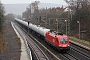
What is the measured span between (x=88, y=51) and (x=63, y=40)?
13.4 feet

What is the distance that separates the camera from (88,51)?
29031mm

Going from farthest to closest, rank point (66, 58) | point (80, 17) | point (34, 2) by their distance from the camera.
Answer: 1. point (34, 2)
2. point (80, 17)
3. point (66, 58)

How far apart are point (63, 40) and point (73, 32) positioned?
77.9 ft

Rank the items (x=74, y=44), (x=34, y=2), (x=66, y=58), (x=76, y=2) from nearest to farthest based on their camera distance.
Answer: (x=66, y=58)
(x=74, y=44)
(x=76, y=2)
(x=34, y=2)

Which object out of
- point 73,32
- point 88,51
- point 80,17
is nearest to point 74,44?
point 88,51

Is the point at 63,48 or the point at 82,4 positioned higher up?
the point at 82,4

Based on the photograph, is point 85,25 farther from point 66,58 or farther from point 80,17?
point 66,58

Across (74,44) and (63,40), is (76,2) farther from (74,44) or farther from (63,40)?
(63,40)

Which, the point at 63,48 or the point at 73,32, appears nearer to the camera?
Answer: the point at 63,48

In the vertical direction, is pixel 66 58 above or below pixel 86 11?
below

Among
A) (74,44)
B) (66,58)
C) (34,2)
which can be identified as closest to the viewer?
(66,58)

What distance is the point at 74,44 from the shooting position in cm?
3638

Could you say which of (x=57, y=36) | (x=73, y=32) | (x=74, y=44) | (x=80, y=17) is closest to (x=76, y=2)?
(x=80, y=17)

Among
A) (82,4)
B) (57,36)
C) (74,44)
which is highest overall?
(82,4)
